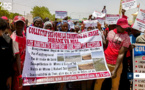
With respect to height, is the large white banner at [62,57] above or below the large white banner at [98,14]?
below

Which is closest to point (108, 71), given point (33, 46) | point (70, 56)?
point (70, 56)

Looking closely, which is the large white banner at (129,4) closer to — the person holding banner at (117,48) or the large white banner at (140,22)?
the large white banner at (140,22)

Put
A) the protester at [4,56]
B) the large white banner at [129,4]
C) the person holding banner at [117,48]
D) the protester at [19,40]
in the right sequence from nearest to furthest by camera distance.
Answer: the protester at [4,56] → the protester at [19,40] → the person holding banner at [117,48] → the large white banner at [129,4]

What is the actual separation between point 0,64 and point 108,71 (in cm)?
234

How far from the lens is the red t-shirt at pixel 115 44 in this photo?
12.2ft

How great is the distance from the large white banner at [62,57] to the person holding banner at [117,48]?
0.17 metres

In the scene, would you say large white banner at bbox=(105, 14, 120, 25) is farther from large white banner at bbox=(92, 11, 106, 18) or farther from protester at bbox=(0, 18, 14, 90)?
protester at bbox=(0, 18, 14, 90)

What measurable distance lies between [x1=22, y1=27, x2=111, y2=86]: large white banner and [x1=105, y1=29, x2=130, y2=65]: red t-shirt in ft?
0.58

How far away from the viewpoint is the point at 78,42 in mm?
3889

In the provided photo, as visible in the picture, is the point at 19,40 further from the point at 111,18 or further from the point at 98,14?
the point at 98,14

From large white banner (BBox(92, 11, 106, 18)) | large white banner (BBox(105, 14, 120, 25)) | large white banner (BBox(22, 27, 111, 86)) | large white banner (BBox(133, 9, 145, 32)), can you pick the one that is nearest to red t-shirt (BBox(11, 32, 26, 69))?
large white banner (BBox(22, 27, 111, 86))

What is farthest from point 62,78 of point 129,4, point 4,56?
point 129,4

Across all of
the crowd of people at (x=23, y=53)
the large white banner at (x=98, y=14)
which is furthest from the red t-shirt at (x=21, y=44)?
the large white banner at (x=98, y=14)

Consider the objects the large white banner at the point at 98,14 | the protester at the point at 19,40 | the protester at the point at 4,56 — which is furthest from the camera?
the large white banner at the point at 98,14
